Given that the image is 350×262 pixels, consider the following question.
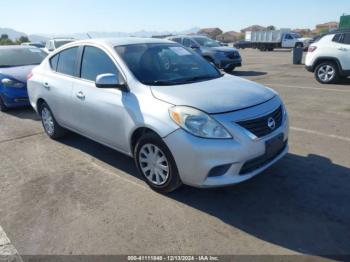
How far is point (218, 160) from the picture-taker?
334 centimetres

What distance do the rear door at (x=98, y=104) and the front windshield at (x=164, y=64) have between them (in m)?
0.26

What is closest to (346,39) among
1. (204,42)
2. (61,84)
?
(204,42)

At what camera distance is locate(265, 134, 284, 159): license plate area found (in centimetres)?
361

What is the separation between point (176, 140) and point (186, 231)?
2.87 ft

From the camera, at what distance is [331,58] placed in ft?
34.0

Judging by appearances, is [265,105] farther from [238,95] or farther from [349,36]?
[349,36]

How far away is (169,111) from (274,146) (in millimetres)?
1201

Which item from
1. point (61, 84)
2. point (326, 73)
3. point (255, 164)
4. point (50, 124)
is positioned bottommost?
point (50, 124)

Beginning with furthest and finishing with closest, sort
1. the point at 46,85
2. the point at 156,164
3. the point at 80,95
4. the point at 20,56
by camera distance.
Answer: the point at 20,56 < the point at 46,85 < the point at 80,95 < the point at 156,164

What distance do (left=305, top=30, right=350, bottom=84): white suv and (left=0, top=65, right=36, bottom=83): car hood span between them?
8.27 m

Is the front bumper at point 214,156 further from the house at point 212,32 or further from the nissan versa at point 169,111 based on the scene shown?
the house at point 212,32

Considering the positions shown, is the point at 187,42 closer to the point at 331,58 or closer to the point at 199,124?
the point at 331,58

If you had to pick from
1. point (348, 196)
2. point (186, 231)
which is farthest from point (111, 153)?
point (348, 196)

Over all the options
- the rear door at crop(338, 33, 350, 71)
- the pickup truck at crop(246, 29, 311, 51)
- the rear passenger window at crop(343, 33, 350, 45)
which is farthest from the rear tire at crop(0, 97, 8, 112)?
the pickup truck at crop(246, 29, 311, 51)
